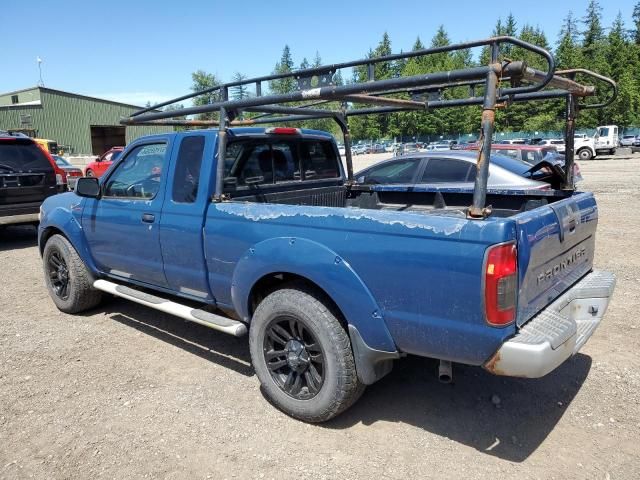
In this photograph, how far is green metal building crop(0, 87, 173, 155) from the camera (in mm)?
42219

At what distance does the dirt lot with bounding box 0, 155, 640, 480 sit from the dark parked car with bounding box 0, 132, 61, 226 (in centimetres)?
475

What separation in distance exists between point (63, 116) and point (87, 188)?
1790 inches

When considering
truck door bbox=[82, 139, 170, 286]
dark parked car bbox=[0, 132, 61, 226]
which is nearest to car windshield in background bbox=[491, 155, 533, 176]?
truck door bbox=[82, 139, 170, 286]

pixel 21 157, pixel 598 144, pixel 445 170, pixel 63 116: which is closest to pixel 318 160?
pixel 445 170

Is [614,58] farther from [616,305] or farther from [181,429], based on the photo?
[181,429]

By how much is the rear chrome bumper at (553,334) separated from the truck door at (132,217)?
2834 mm

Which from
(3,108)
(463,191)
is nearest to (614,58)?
(3,108)

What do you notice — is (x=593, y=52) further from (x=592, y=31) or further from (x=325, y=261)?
(x=325, y=261)

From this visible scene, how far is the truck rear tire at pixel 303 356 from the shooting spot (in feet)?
10.1

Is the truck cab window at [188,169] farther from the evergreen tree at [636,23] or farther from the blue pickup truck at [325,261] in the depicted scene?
the evergreen tree at [636,23]

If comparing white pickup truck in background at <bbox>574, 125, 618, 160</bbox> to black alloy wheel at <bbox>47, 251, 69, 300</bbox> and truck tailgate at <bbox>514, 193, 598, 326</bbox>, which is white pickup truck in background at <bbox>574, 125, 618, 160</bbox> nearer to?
truck tailgate at <bbox>514, 193, 598, 326</bbox>

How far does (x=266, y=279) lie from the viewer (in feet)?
11.4

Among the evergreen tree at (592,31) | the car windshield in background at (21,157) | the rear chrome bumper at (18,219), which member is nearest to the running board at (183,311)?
the rear chrome bumper at (18,219)

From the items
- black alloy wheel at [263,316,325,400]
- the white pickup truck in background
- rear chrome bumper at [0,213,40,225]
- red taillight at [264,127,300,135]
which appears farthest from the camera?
the white pickup truck in background
